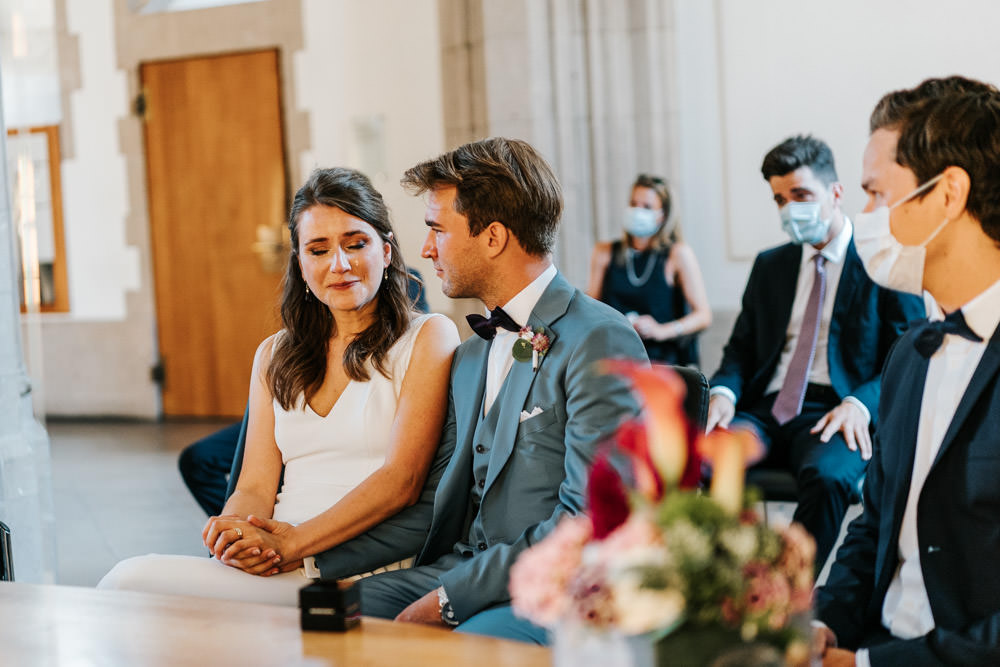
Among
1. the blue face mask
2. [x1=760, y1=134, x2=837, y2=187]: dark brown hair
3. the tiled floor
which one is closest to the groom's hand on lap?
the blue face mask

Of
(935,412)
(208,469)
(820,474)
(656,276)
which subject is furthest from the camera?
(656,276)

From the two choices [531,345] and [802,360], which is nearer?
[531,345]

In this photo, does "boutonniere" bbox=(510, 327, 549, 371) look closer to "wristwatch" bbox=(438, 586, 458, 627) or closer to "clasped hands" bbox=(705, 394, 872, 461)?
"wristwatch" bbox=(438, 586, 458, 627)

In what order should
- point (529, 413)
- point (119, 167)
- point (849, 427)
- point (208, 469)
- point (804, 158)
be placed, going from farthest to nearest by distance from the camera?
point (119, 167)
point (208, 469)
point (804, 158)
point (849, 427)
point (529, 413)

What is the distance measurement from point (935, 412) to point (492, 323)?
0.89 metres

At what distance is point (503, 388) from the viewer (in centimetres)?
220

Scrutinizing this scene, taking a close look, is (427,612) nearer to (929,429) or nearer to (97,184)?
(929,429)

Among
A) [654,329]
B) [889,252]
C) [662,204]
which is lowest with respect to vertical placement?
[654,329]

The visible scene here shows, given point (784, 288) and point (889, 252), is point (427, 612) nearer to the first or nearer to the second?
point (889, 252)

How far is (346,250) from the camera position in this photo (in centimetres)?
257

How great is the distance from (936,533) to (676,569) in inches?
35.4

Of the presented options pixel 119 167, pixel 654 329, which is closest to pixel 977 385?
pixel 654 329

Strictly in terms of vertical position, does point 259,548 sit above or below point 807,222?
below

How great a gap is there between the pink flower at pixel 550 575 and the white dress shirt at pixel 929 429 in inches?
34.5
